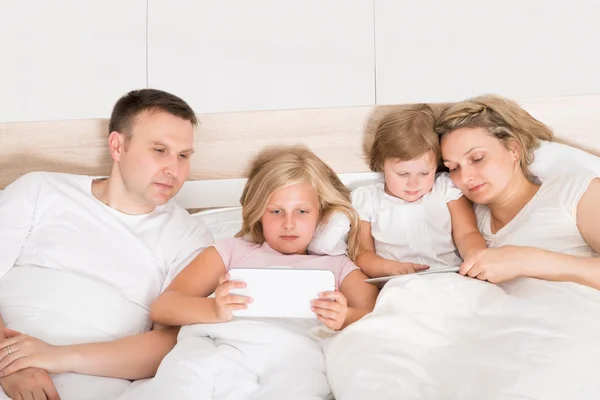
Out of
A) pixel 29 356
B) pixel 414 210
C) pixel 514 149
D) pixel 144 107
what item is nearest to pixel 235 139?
pixel 144 107

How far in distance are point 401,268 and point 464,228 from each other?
229 millimetres

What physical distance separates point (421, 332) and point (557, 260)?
0.39m

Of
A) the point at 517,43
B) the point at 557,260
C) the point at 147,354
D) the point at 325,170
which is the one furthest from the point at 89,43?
the point at 557,260

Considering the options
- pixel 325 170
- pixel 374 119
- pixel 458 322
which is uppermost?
pixel 374 119

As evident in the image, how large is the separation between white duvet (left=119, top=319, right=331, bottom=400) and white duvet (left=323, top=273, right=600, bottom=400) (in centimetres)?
6

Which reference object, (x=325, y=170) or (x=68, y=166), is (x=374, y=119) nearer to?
(x=325, y=170)

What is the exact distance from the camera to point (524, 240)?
171 cm

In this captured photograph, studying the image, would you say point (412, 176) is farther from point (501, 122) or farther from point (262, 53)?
point (262, 53)

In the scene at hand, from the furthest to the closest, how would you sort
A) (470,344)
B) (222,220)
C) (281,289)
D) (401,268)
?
(222,220) → (401,268) → (281,289) → (470,344)

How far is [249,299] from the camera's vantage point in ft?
4.87

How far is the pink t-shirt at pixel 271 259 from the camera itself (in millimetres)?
1734

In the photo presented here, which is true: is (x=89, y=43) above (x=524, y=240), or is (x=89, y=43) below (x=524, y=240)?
above

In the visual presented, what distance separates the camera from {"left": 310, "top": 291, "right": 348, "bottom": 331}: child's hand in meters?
1.49

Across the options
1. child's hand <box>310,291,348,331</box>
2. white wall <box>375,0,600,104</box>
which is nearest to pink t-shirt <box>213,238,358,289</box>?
child's hand <box>310,291,348,331</box>
